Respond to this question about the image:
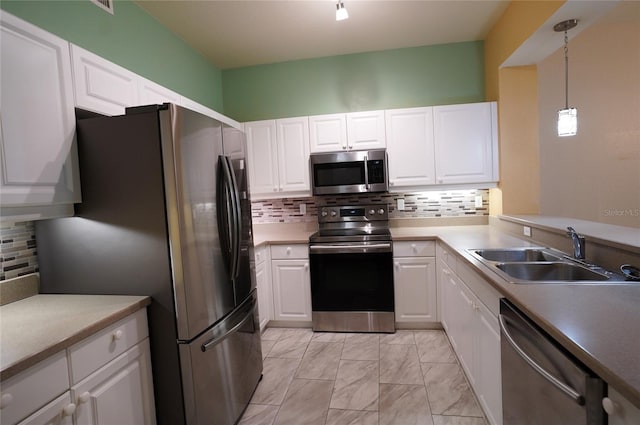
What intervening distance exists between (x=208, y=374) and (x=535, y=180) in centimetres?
296

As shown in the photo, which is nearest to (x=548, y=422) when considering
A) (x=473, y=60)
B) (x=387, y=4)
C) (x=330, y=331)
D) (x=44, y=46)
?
(x=330, y=331)

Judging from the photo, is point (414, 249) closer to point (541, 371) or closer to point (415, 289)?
point (415, 289)

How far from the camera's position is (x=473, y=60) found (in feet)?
10.0

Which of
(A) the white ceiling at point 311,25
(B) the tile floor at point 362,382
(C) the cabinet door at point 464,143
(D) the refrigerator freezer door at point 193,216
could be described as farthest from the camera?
(C) the cabinet door at point 464,143

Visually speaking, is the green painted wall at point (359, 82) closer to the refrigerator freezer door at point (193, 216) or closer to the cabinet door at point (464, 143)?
the cabinet door at point (464, 143)

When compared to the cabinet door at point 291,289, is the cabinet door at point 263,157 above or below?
above

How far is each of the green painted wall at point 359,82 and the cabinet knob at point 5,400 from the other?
3026mm

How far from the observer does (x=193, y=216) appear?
4.70 feet

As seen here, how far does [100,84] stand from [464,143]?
2.80 metres

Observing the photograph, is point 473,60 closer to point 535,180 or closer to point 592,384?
point 535,180

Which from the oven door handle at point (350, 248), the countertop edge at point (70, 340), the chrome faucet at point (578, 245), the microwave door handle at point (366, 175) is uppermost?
the microwave door handle at point (366, 175)

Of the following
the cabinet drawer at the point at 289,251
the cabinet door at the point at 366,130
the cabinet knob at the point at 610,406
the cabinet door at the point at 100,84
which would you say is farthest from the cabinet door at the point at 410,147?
the cabinet knob at the point at 610,406

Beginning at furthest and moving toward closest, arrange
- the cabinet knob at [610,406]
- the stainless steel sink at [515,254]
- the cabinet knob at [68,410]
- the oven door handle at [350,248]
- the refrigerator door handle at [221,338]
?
the oven door handle at [350,248] < the stainless steel sink at [515,254] < the refrigerator door handle at [221,338] < the cabinet knob at [68,410] < the cabinet knob at [610,406]

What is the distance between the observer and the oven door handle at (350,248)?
2.69 m
